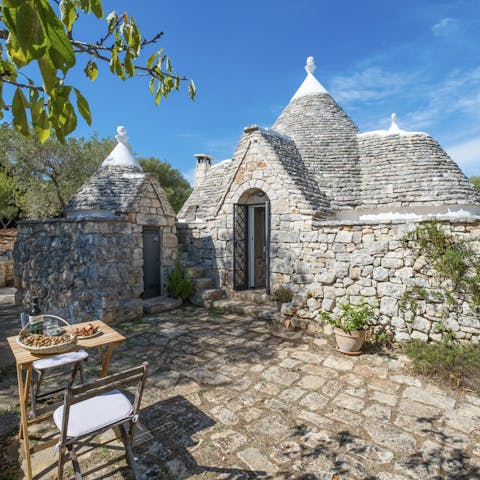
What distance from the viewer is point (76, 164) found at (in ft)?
62.5

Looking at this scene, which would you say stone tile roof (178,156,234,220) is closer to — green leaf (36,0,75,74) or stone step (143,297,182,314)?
stone step (143,297,182,314)

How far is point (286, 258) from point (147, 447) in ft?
17.0

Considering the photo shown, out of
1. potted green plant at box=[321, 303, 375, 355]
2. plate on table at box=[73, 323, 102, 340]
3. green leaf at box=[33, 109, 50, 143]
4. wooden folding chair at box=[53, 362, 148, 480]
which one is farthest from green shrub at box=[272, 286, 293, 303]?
green leaf at box=[33, 109, 50, 143]

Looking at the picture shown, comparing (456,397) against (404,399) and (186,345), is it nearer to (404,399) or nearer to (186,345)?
(404,399)

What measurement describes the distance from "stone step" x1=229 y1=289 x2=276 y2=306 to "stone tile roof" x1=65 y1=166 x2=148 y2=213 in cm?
371

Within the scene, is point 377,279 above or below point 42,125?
below

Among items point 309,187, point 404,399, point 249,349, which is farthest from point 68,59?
point 309,187

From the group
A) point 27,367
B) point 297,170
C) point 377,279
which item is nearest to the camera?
point 27,367

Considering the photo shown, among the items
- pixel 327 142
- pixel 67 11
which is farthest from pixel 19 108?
pixel 327 142

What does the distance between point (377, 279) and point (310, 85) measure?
899 cm

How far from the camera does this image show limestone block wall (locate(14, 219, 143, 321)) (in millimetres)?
6914

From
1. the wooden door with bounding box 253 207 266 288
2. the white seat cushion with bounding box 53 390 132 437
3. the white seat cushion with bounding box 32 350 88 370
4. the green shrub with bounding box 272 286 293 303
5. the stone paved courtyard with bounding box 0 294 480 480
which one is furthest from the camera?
the wooden door with bounding box 253 207 266 288

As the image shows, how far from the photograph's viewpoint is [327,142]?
32.6 ft

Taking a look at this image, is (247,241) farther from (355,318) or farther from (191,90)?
(191,90)
